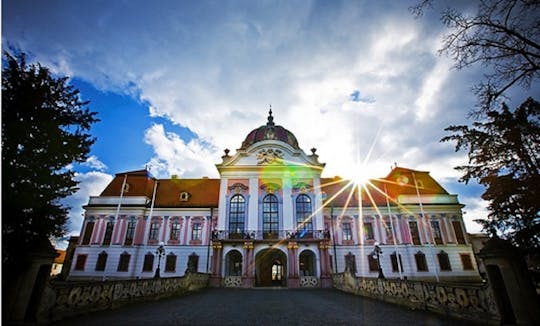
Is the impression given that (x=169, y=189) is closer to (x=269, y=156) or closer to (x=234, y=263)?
(x=234, y=263)

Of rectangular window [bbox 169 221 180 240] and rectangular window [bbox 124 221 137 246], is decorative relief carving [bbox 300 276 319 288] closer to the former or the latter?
rectangular window [bbox 169 221 180 240]

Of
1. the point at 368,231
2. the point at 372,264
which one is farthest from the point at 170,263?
the point at 368,231

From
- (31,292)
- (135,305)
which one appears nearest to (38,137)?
(31,292)

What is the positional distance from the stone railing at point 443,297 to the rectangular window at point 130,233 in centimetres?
2254

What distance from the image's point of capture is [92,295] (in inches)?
300

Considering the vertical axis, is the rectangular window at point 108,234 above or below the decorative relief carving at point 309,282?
above

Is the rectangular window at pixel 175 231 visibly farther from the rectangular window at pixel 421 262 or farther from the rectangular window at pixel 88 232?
the rectangular window at pixel 421 262

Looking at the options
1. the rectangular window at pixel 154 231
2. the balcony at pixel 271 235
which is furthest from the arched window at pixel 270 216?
the rectangular window at pixel 154 231

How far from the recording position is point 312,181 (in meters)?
25.9

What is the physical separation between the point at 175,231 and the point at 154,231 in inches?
81.6

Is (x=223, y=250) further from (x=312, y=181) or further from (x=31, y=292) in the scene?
(x=31, y=292)

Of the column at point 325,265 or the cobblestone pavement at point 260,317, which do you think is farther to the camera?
the column at point 325,265

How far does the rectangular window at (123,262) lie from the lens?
949 inches

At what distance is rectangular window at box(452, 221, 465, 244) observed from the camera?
81.9ft
